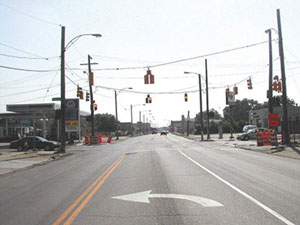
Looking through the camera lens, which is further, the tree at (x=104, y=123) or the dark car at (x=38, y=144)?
the tree at (x=104, y=123)

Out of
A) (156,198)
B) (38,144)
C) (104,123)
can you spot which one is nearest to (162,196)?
(156,198)

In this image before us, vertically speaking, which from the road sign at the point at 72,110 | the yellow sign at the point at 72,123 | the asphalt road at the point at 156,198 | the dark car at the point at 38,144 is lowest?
the asphalt road at the point at 156,198

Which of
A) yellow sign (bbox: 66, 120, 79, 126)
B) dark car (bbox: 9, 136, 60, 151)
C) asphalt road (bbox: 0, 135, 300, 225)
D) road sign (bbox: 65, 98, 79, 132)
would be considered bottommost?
asphalt road (bbox: 0, 135, 300, 225)

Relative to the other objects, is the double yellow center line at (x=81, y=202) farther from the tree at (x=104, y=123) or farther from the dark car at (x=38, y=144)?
the tree at (x=104, y=123)

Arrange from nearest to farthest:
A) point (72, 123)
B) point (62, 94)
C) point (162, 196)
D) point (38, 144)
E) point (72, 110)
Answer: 1. point (162, 196)
2. point (62, 94)
3. point (38, 144)
4. point (72, 123)
5. point (72, 110)

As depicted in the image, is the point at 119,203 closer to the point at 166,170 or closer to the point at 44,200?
the point at 44,200

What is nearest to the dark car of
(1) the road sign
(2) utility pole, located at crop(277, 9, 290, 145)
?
(1) the road sign

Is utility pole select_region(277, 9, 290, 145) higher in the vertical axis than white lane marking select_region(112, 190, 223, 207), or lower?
higher

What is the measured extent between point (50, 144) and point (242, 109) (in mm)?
146902

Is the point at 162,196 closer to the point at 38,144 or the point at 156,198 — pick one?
the point at 156,198

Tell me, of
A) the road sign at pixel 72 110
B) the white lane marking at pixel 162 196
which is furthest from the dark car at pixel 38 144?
the white lane marking at pixel 162 196

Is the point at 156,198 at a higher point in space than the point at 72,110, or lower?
lower

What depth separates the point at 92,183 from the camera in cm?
977

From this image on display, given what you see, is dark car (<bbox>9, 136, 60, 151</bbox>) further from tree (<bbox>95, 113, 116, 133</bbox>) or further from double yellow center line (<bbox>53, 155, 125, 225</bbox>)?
tree (<bbox>95, 113, 116, 133</bbox>)
